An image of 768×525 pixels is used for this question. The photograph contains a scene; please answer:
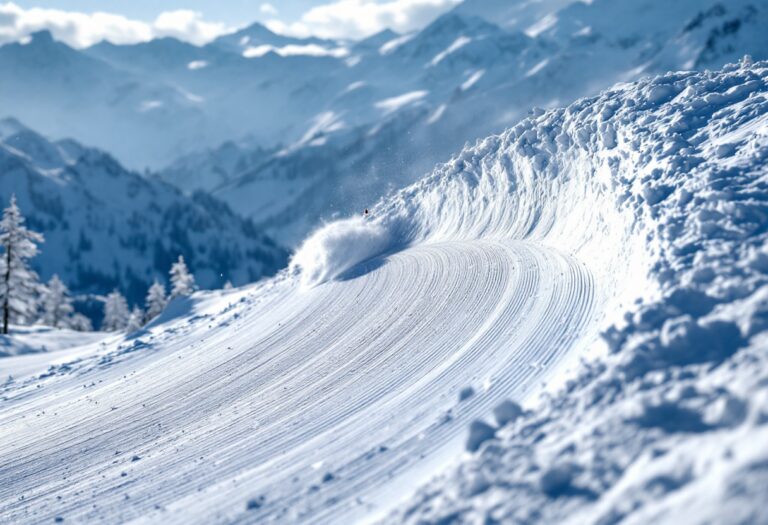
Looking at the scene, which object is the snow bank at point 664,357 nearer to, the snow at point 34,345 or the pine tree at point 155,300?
the snow at point 34,345

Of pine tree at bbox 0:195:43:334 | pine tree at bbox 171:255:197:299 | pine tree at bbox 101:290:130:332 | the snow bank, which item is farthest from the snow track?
pine tree at bbox 101:290:130:332

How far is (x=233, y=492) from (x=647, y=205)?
6797mm

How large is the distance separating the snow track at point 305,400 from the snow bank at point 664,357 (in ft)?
3.28

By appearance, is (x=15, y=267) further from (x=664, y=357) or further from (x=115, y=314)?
(x=664, y=357)

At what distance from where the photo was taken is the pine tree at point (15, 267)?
115 ft

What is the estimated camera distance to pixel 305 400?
9.28 m

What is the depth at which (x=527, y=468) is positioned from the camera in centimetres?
532

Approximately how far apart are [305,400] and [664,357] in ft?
16.6

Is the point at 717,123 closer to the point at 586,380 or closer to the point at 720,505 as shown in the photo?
the point at 586,380

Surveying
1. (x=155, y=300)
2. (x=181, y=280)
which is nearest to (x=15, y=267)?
(x=181, y=280)

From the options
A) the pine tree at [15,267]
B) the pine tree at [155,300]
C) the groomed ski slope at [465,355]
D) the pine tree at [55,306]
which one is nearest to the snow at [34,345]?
the groomed ski slope at [465,355]

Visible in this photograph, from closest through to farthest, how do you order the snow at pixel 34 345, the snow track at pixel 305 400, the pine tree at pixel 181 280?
the snow track at pixel 305 400, the snow at pixel 34 345, the pine tree at pixel 181 280

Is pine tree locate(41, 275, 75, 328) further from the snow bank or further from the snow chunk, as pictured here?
the snow chunk

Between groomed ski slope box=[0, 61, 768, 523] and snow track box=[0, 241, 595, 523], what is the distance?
39 mm
